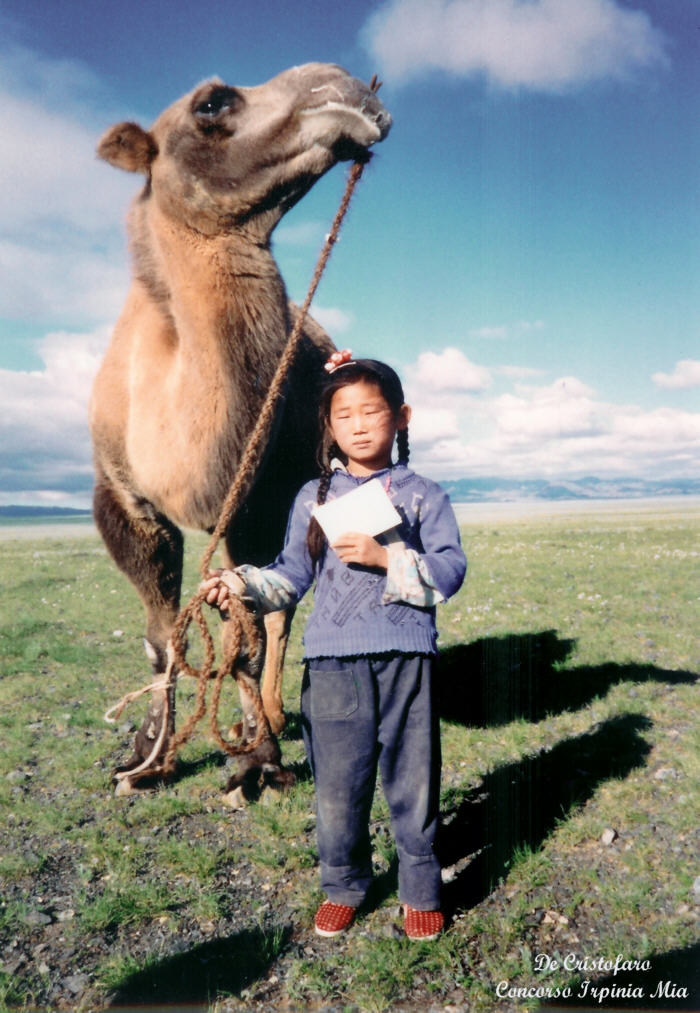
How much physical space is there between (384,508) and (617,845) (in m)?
2.22

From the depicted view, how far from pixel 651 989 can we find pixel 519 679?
394 centimetres

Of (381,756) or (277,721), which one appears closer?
(381,756)

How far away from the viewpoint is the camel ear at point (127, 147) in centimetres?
368

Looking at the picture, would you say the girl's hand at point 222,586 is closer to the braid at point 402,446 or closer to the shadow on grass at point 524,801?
the braid at point 402,446

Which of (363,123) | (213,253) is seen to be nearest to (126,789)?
(213,253)

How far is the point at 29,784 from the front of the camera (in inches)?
178

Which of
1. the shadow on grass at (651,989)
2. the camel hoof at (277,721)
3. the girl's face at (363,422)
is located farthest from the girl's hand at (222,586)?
the camel hoof at (277,721)

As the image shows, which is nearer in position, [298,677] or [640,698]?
[640,698]

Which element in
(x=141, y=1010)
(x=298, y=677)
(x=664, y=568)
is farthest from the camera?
(x=664, y=568)

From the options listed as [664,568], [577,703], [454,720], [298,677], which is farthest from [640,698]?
[664,568]

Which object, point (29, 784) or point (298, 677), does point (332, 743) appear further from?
point (298, 677)

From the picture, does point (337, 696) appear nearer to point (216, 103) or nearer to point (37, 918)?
point (37, 918)

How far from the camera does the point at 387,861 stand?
338cm

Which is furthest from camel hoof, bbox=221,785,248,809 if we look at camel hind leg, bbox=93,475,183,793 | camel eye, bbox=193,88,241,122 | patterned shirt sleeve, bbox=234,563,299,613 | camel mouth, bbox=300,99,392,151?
camel eye, bbox=193,88,241,122
